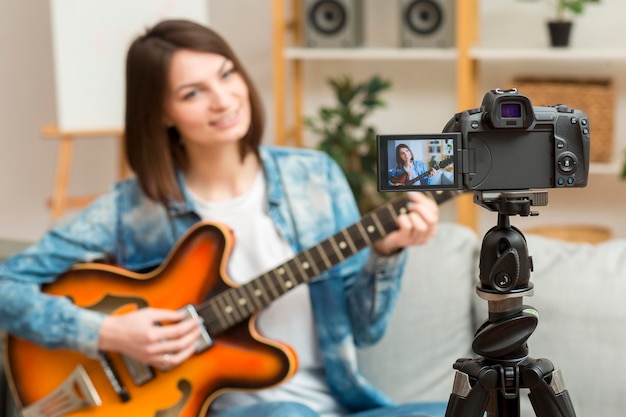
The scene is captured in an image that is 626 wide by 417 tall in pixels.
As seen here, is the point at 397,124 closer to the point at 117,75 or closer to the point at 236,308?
the point at 117,75

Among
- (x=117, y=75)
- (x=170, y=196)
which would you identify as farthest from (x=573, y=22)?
(x=170, y=196)

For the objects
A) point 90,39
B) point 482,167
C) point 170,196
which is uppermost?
point 90,39

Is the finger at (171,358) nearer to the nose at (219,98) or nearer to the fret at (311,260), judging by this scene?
the fret at (311,260)

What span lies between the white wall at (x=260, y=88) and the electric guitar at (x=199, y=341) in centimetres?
220

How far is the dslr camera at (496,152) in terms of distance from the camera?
3.36 feet

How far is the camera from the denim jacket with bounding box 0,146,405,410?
1.81 m

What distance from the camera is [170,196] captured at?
6.25ft

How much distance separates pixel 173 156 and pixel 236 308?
380mm

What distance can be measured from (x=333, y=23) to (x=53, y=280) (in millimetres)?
2029

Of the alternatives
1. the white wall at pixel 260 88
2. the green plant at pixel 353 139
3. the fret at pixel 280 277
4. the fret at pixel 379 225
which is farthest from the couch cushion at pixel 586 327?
the white wall at pixel 260 88

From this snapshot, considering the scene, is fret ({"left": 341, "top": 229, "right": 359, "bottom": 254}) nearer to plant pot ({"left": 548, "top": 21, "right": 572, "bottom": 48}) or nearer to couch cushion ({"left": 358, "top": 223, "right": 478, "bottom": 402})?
couch cushion ({"left": 358, "top": 223, "right": 478, "bottom": 402})

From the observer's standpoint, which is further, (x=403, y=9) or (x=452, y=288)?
(x=403, y=9)

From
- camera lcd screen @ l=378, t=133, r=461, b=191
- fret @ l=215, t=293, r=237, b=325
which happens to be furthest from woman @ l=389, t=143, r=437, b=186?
fret @ l=215, t=293, r=237, b=325

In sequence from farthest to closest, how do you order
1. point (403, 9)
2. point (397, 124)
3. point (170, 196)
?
1. point (397, 124)
2. point (403, 9)
3. point (170, 196)
